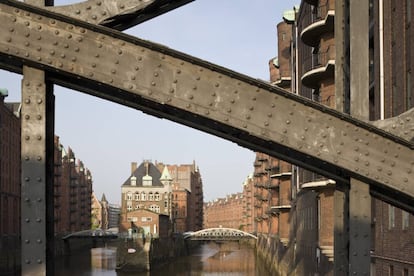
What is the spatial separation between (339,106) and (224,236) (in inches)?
3575

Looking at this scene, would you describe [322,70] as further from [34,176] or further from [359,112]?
[34,176]

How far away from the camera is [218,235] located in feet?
314

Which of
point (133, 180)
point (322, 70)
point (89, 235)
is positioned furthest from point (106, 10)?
point (133, 180)

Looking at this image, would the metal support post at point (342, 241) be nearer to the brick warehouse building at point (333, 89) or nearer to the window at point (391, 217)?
the brick warehouse building at point (333, 89)

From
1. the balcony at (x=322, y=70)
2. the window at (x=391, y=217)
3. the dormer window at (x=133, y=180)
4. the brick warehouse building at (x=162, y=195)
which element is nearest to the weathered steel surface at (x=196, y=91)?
the window at (x=391, y=217)

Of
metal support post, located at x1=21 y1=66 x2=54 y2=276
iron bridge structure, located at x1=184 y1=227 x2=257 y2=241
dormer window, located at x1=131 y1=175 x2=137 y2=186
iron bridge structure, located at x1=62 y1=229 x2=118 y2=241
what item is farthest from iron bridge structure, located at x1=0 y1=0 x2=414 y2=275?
dormer window, located at x1=131 y1=175 x2=137 y2=186

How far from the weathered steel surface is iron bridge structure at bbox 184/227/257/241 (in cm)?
8935

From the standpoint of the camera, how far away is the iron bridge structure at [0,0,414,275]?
14.7 feet

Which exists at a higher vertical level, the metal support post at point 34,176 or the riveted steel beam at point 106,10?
the riveted steel beam at point 106,10

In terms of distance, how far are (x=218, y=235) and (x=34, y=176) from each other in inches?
3640

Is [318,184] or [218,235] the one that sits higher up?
[318,184]

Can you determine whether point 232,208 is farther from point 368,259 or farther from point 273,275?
point 368,259

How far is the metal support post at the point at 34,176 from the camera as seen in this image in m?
4.41

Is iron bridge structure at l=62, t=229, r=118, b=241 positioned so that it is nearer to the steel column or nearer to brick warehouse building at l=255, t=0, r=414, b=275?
brick warehouse building at l=255, t=0, r=414, b=275
